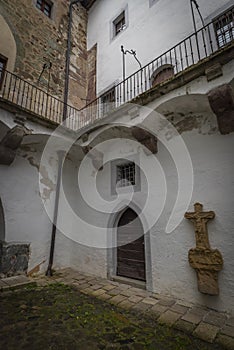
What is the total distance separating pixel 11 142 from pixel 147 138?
13.4 ft

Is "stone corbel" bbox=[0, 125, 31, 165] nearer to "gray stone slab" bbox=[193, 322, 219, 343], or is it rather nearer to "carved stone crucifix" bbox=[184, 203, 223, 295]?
"carved stone crucifix" bbox=[184, 203, 223, 295]

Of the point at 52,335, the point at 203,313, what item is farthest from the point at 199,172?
the point at 52,335

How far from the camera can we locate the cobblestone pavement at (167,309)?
3172 mm

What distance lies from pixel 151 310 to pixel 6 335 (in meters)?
2.61

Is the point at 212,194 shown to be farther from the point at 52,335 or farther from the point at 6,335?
the point at 6,335

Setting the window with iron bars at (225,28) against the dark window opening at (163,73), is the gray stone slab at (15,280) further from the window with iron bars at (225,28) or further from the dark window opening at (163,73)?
the window with iron bars at (225,28)

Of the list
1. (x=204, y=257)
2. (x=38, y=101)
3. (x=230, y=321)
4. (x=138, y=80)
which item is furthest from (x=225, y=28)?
(x=230, y=321)

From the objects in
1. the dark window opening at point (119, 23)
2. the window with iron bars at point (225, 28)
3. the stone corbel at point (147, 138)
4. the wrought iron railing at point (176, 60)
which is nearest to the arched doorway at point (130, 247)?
the stone corbel at point (147, 138)

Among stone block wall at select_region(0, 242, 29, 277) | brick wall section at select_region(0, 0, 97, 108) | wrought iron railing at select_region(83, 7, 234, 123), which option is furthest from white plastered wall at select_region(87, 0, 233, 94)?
stone block wall at select_region(0, 242, 29, 277)

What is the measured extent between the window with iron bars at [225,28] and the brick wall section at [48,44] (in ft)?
20.3

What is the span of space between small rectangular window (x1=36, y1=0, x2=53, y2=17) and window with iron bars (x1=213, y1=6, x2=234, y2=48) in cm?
816

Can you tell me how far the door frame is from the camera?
16.9ft

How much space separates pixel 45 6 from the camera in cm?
969

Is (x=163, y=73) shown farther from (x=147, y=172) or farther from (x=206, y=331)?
(x=206, y=331)
